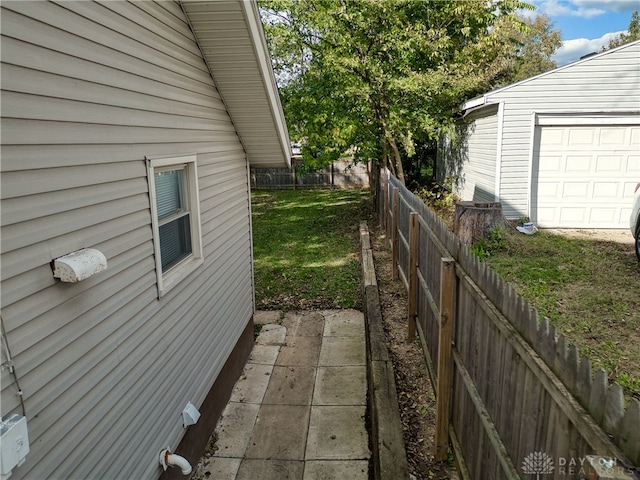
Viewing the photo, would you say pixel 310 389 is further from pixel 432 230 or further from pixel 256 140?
pixel 256 140

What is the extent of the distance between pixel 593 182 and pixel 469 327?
33.4 feet

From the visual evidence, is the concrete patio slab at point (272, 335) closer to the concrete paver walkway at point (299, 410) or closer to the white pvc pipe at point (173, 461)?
the concrete paver walkway at point (299, 410)

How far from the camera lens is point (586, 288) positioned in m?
6.98

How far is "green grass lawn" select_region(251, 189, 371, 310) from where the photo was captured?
8211 millimetres

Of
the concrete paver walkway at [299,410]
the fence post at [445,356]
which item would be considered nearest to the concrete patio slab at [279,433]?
the concrete paver walkway at [299,410]

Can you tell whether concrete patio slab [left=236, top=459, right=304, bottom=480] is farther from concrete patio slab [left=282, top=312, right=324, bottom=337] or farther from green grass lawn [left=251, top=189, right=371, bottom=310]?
green grass lawn [left=251, top=189, right=371, bottom=310]

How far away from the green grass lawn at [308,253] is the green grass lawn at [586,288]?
2.87 metres

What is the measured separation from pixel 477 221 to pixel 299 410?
617 centimetres

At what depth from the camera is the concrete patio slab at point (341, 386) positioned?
201 inches

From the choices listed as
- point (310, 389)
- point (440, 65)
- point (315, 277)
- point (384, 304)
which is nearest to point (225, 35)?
point (310, 389)

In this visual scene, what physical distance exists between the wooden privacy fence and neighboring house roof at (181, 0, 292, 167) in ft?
7.37

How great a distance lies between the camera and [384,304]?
277 inches

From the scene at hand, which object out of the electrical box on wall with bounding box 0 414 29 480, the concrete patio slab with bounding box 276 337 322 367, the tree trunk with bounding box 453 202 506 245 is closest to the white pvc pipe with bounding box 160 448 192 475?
the electrical box on wall with bounding box 0 414 29 480

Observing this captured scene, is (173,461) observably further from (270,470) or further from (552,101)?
(552,101)
